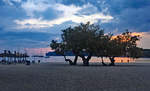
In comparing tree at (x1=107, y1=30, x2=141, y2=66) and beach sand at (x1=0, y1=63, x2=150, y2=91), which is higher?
tree at (x1=107, y1=30, x2=141, y2=66)

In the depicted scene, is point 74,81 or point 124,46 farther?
point 124,46

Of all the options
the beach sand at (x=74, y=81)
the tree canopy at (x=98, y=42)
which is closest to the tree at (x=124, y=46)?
the tree canopy at (x=98, y=42)

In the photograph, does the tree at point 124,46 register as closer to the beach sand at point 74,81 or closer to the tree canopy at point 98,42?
the tree canopy at point 98,42

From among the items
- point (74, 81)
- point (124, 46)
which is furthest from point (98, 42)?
point (74, 81)

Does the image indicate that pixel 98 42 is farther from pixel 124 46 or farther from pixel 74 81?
pixel 74 81

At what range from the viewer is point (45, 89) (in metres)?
12.7

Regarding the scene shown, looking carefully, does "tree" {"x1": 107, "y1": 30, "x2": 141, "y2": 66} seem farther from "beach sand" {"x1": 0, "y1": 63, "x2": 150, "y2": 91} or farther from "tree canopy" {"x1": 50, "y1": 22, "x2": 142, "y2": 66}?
"beach sand" {"x1": 0, "y1": 63, "x2": 150, "y2": 91}

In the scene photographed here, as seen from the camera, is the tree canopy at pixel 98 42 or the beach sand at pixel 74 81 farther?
the tree canopy at pixel 98 42

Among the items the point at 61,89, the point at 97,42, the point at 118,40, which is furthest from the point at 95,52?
Result: the point at 61,89

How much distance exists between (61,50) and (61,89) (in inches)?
1367

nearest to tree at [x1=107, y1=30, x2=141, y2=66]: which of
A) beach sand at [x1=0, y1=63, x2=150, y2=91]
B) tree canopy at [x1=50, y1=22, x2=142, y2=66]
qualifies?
tree canopy at [x1=50, y1=22, x2=142, y2=66]

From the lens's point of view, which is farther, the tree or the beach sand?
the tree

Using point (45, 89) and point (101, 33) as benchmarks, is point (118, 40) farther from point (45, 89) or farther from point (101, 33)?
point (45, 89)

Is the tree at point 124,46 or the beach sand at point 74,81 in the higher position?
the tree at point 124,46
